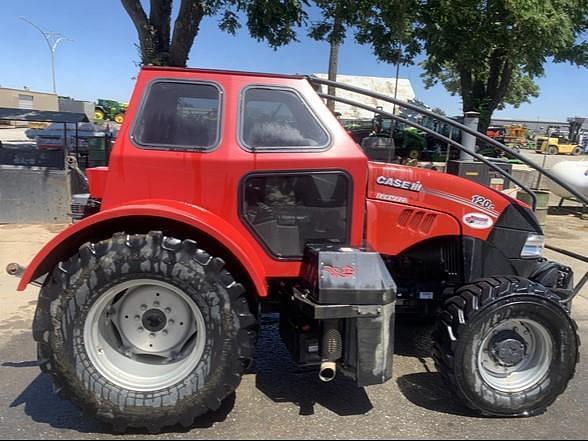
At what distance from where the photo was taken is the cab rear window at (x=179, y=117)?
3016mm

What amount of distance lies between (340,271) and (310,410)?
993mm

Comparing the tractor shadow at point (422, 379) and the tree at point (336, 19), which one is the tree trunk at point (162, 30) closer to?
the tree at point (336, 19)

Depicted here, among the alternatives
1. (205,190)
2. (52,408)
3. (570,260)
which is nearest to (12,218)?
(52,408)

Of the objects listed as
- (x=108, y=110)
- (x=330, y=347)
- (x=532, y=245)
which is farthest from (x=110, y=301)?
(x=108, y=110)

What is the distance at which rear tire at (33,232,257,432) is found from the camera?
2.80 meters

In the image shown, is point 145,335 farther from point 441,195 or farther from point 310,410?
point 441,195

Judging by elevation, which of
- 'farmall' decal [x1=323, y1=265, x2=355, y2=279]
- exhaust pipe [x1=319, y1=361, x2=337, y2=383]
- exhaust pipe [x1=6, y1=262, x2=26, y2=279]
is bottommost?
exhaust pipe [x1=319, y1=361, x2=337, y2=383]

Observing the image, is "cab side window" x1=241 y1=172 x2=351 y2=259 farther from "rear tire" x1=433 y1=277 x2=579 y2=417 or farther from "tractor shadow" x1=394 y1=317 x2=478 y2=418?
"tractor shadow" x1=394 y1=317 x2=478 y2=418

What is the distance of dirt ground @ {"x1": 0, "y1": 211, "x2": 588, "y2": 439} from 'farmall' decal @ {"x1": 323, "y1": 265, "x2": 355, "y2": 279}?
807mm

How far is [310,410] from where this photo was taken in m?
3.23

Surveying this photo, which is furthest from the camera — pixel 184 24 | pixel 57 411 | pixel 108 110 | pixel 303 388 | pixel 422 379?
pixel 108 110

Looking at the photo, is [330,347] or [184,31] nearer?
[330,347]

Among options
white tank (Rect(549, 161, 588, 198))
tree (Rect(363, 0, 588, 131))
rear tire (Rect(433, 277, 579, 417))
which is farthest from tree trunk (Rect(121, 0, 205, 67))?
white tank (Rect(549, 161, 588, 198))

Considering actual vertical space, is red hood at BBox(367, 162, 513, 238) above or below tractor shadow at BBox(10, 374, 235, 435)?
above
